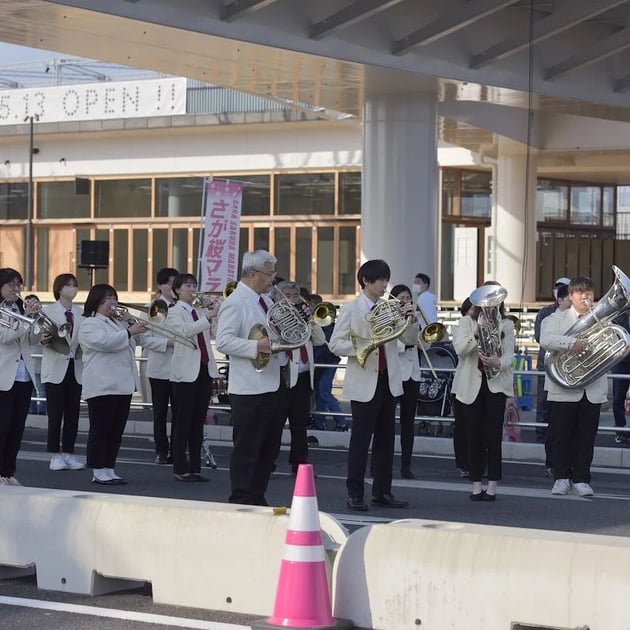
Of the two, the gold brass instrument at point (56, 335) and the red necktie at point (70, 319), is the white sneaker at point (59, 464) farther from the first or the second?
the red necktie at point (70, 319)

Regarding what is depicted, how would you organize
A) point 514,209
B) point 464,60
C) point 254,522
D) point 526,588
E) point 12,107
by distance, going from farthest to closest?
point 12,107 → point 514,209 → point 464,60 → point 254,522 → point 526,588

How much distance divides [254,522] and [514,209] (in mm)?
27435

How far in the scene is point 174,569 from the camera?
25.6 feet

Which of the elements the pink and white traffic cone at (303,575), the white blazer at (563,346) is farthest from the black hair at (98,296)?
the pink and white traffic cone at (303,575)

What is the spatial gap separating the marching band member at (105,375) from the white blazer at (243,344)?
9.62 ft

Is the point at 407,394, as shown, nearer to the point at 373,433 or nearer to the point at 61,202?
the point at 373,433

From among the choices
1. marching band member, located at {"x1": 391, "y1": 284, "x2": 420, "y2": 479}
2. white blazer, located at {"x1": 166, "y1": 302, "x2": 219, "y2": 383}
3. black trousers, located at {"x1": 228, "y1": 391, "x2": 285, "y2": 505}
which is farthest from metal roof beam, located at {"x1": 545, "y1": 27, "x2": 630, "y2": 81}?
black trousers, located at {"x1": 228, "y1": 391, "x2": 285, "y2": 505}

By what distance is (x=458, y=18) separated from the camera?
19.2 metres

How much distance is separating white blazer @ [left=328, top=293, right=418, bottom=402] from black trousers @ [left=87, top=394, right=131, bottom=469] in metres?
2.47

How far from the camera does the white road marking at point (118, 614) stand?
24.3ft

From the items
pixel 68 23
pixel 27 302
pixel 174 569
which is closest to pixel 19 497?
pixel 174 569

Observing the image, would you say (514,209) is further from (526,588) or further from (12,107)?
(526,588)

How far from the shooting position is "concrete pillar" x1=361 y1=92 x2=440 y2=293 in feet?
74.1

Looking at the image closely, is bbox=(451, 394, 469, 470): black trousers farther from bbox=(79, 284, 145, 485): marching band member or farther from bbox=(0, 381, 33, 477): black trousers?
bbox=(0, 381, 33, 477): black trousers
